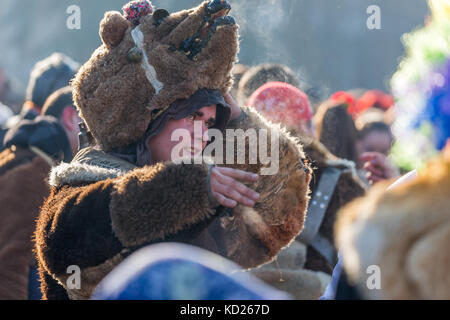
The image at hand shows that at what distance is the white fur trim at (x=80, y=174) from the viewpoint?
1779 mm

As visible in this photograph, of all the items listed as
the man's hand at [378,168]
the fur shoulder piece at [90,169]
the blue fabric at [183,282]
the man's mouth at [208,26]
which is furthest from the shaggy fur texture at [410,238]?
the man's hand at [378,168]

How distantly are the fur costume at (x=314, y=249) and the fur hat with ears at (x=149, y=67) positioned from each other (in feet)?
2.90

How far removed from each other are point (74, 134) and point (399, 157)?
2415 millimetres

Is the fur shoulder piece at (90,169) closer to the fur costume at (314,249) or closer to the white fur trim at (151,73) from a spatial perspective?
the white fur trim at (151,73)

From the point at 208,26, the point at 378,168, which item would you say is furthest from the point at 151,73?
the point at 378,168

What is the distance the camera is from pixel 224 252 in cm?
192

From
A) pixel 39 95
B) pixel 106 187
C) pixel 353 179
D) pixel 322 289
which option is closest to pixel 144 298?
pixel 106 187

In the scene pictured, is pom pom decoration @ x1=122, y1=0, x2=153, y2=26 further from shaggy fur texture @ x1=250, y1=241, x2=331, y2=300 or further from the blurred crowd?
shaggy fur texture @ x1=250, y1=241, x2=331, y2=300

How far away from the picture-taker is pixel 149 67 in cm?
191

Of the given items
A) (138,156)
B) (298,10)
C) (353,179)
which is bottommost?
(353,179)

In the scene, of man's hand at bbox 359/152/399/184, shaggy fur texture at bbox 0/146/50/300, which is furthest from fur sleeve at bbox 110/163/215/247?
man's hand at bbox 359/152/399/184

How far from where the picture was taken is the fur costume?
2527 millimetres

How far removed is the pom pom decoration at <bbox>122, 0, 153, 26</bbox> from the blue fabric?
1.18 metres
